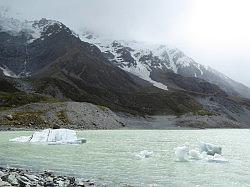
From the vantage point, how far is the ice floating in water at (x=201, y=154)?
3975 cm

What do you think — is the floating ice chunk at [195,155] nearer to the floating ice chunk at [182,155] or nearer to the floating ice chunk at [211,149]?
the floating ice chunk at [182,155]

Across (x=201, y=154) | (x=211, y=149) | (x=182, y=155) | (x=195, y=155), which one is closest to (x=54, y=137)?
(x=201, y=154)

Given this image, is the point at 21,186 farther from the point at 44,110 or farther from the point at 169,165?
the point at 44,110

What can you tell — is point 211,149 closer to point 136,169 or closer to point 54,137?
point 136,169

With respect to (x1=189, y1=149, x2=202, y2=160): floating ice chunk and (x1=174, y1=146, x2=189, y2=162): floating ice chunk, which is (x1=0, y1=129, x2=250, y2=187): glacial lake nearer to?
(x1=174, y1=146, x2=189, y2=162): floating ice chunk

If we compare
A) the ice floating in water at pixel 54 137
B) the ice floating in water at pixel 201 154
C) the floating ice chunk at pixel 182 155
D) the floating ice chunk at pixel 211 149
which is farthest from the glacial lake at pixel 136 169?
the ice floating in water at pixel 54 137

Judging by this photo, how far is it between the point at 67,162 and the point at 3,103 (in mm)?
Result: 149069

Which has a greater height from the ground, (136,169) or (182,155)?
(182,155)

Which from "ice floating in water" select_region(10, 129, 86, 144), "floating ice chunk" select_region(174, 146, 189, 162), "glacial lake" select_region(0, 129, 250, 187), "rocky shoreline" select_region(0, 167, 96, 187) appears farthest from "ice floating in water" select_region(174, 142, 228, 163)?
"ice floating in water" select_region(10, 129, 86, 144)

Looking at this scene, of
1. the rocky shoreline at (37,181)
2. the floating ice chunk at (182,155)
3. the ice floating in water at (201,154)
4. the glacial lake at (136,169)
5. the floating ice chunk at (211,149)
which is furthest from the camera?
the floating ice chunk at (211,149)

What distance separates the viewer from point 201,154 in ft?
143

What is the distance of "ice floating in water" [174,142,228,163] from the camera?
39.8 meters

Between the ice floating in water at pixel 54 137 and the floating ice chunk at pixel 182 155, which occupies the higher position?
the ice floating in water at pixel 54 137

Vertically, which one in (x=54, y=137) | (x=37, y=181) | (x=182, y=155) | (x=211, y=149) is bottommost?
(x=37, y=181)
